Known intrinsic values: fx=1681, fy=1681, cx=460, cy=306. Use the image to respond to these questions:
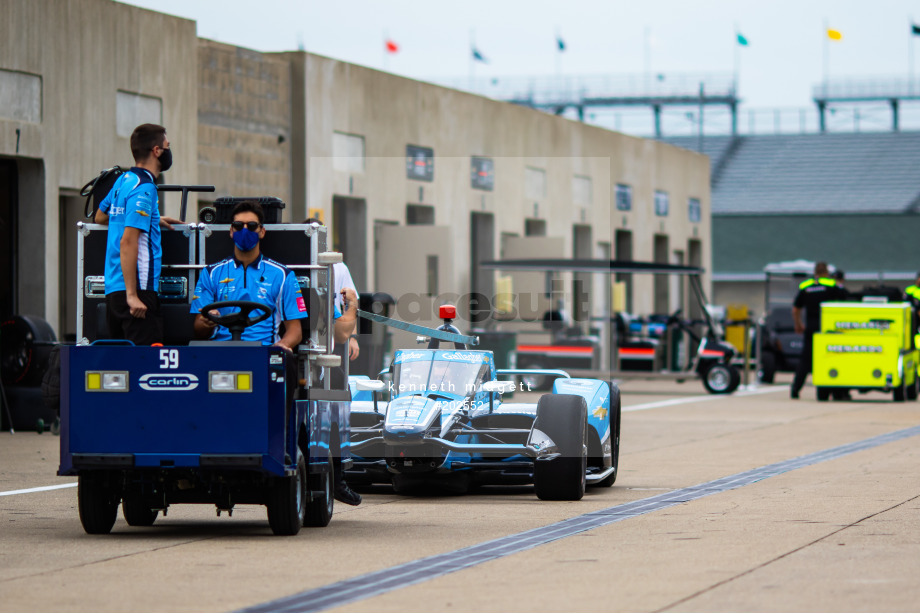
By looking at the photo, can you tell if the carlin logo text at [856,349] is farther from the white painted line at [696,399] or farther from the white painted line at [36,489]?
the white painted line at [36,489]

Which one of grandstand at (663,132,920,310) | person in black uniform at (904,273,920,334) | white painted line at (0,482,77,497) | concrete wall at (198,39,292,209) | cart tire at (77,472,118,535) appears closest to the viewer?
cart tire at (77,472,118,535)

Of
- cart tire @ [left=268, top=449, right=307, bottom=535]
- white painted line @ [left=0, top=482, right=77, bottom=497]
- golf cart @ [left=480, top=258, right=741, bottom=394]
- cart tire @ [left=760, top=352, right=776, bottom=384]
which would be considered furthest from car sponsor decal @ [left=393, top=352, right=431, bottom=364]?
cart tire @ [left=760, top=352, right=776, bottom=384]

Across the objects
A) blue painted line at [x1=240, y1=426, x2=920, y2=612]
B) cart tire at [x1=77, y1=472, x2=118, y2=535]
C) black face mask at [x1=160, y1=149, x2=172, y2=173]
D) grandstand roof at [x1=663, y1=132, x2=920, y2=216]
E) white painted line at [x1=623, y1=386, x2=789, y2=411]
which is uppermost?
grandstand roof at [x1=663, y1=132, x2=920, y2=216]

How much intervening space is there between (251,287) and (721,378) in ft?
63.7

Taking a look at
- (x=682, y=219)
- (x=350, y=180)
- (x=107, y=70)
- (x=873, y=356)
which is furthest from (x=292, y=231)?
(x=682, y=219)

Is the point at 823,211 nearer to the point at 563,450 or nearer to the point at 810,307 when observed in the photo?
the point at 810,307

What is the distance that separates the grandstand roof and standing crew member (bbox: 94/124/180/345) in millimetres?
56459

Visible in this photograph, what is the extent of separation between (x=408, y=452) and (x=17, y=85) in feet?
38.4

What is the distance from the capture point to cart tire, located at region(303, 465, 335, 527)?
32.7 ft

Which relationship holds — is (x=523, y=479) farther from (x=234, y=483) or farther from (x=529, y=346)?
(x=529, y=346)

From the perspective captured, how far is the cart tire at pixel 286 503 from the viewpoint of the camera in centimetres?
938

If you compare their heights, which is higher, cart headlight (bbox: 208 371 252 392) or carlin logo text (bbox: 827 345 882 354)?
cart headlight (bbox: 208 371 252 392)

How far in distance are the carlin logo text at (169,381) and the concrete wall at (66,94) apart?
41.2ft

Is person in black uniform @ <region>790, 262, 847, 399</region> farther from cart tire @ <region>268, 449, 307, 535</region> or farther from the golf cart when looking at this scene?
cart tire @ <region>268, 449, 307, 535</region>
